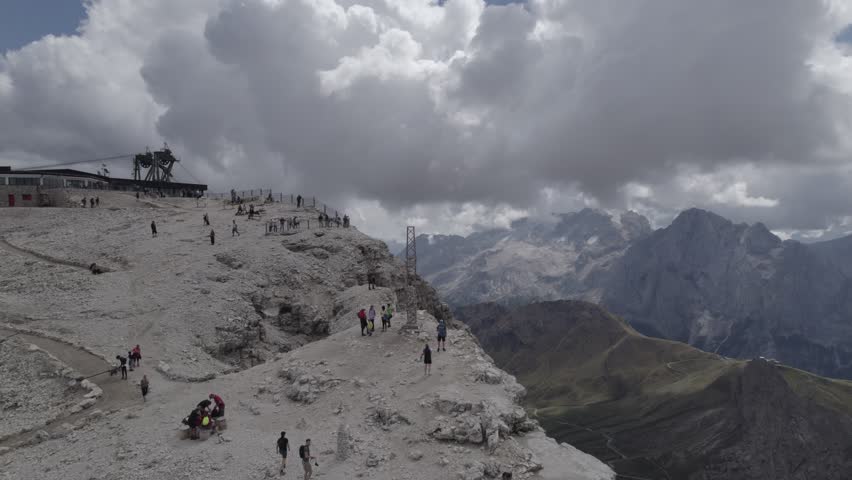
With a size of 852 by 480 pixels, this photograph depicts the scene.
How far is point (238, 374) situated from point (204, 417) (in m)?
8.70

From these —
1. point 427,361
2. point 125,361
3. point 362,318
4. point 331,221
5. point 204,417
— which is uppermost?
point 331,221

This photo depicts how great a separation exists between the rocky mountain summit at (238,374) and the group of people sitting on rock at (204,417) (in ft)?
2.26

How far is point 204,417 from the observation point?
2802 centimetres

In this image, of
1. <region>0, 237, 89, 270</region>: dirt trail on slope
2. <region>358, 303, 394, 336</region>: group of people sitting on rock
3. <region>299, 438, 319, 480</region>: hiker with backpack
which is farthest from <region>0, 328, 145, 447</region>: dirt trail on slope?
<region>0, 237, 89, 270</region>: dirt trail on slope

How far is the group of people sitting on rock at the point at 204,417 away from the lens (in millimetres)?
27609

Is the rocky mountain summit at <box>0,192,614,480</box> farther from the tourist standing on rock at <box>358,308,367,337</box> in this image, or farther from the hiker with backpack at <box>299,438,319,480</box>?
the tourist standing on rock at <box>358,308,367,337</box>

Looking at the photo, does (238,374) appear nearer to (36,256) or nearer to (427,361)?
(427,361)

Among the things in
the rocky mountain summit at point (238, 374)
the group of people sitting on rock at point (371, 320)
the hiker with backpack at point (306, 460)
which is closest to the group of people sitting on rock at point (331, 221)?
the rocky mountain summit at point (238, 374)

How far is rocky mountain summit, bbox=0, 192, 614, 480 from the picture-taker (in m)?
26.0

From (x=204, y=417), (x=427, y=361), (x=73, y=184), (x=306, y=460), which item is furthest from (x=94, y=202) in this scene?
(x=306, y=460)

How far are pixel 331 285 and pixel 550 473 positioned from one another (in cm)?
3997

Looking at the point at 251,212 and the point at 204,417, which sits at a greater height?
the point at 251,212

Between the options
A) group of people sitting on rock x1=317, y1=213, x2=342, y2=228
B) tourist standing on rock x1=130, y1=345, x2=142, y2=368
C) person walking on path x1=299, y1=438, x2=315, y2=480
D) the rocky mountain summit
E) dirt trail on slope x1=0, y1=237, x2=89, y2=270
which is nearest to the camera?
person walking on path x1=299, y1=438, x2=315, y2=480

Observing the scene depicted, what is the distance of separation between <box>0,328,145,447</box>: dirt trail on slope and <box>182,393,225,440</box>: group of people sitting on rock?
23.7ft
